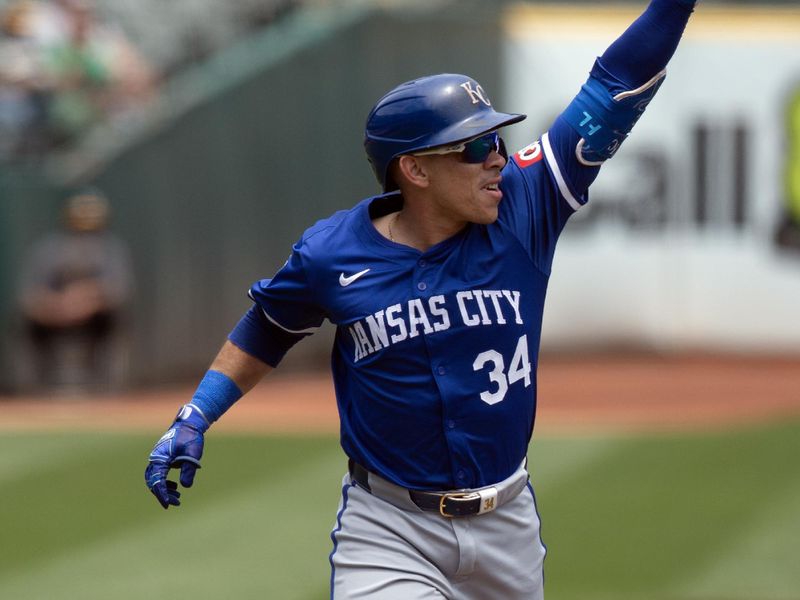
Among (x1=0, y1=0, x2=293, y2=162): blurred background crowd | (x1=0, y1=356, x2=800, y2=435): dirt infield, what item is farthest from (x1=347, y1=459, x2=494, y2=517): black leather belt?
(x1=0, y1=0, x2=293, y2=162): blurred background crowd

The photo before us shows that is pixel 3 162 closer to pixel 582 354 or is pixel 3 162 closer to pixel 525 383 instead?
pixel 582 354

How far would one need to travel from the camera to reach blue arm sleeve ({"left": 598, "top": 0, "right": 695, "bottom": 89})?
12.4 feet

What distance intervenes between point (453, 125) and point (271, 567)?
142 inches

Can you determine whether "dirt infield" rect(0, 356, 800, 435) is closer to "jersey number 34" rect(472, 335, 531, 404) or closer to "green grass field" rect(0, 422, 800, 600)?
"green grass field" rect(0, 422, 800, 600)

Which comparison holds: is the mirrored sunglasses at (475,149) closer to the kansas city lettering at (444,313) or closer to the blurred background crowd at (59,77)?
the kansas city lettering at (444,313)

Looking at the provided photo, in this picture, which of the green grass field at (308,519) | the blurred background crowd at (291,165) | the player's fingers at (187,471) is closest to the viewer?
the player's fingers at (187,471)

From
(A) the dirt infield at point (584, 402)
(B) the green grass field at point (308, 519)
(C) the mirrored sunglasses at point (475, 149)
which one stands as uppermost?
(C) the mirrored sunglasses at point (475, 149)

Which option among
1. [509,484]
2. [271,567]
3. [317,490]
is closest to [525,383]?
[509,484]

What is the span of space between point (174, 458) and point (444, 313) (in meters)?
0.83

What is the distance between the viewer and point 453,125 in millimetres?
3740

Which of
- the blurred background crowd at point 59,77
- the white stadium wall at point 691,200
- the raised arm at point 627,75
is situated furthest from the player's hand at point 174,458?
the white stadium wall at point 691,200

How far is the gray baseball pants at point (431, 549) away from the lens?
3.72 m

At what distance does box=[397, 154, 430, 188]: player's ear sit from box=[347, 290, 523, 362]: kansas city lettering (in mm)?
317

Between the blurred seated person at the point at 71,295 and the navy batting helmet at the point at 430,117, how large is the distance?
8285 millimetres
